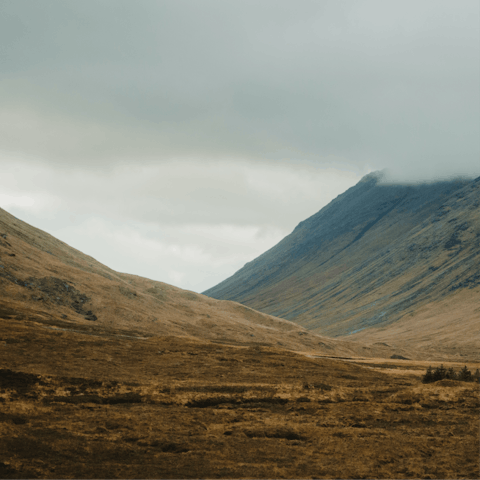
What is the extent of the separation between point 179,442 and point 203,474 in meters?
2.64

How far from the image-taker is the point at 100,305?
65812mm

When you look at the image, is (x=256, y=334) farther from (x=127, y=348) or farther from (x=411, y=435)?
(x=411, y=435)

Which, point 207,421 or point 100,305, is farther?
point 100,305

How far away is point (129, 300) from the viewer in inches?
2876

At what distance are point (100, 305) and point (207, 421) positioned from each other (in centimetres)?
5006

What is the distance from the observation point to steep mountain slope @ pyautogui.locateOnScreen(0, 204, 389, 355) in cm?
5700

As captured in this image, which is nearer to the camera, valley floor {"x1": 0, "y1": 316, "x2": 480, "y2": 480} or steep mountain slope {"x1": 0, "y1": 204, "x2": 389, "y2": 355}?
valley floor {"x1": 0, "y1": 316, "x2": 480, "y2": 480}

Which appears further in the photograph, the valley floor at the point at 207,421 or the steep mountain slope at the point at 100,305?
the steep mountain slope at the point at 100,305

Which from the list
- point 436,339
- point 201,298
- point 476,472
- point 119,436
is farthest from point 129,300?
point 436,339

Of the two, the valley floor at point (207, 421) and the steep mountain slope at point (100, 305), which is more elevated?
the steep mountain slope at point (100, 305)

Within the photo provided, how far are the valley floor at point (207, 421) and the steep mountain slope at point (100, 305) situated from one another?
18387 mm

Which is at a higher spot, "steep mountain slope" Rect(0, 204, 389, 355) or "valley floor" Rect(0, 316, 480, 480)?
"steep mountain slope" Rect(0, 204, 389, 355)

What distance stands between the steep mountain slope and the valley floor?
1839 centimetres

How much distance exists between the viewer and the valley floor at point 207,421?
1430cm
